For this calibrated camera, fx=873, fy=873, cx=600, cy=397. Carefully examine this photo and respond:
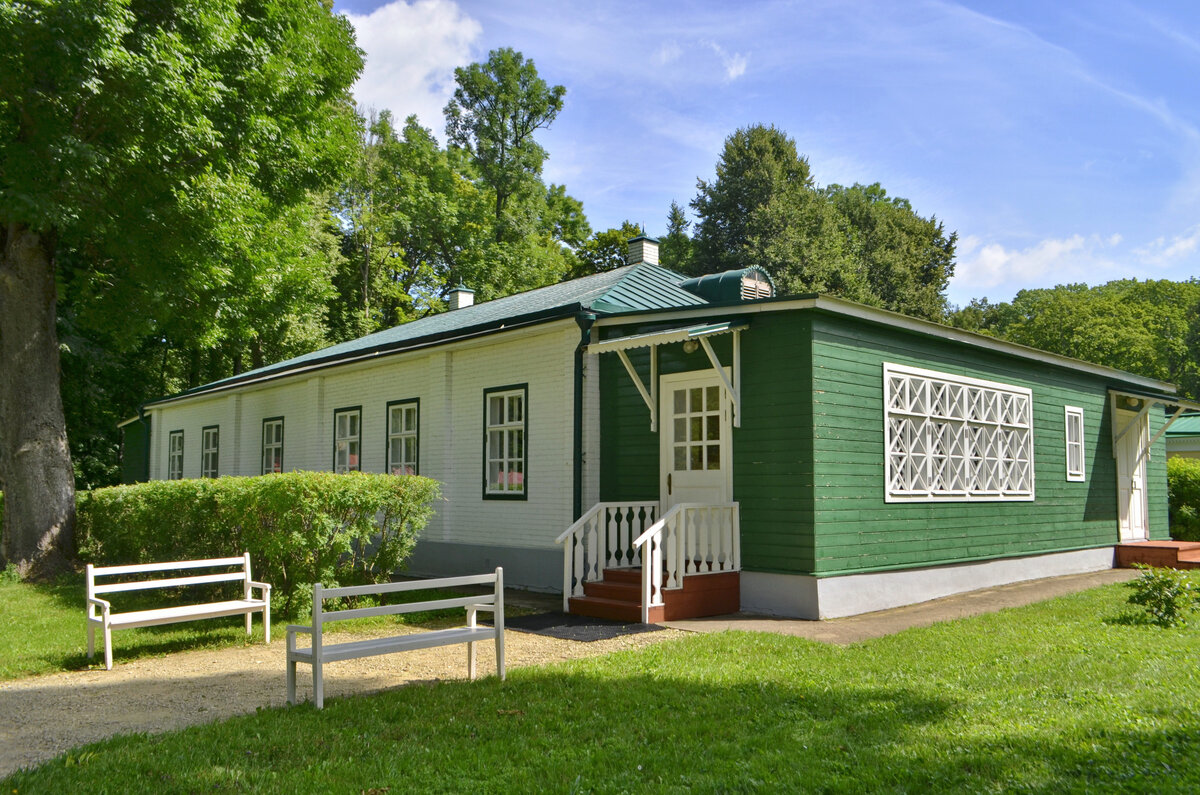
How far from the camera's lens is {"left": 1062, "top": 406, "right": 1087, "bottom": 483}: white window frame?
567 inches

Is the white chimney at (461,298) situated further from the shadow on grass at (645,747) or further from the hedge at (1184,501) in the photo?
the hedge at (1184,501)

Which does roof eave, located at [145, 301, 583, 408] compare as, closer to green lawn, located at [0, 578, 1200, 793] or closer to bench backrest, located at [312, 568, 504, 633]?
bench backrest, located at [312, 568, 504, 633]

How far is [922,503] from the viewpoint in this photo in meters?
11.1

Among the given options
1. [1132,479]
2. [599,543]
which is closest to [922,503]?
[599,543]

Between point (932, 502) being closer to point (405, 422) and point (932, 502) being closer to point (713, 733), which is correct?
point (713, 733)

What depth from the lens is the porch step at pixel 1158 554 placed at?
14570 mm

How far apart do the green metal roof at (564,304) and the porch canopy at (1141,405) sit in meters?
8.32

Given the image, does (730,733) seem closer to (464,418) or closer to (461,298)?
(464,418)

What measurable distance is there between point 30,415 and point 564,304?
853cm

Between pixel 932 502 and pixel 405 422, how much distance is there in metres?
8.68

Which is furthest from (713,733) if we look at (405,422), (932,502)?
(405,422)

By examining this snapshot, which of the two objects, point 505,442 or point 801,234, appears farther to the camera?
point 801,234

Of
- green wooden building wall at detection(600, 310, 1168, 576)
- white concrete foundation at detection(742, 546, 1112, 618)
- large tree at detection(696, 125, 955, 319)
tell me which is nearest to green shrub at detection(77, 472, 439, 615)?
green wooden building wall at detection(600, 310, 1168, 576)

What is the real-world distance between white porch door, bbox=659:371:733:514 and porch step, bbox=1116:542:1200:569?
9.14 meters
